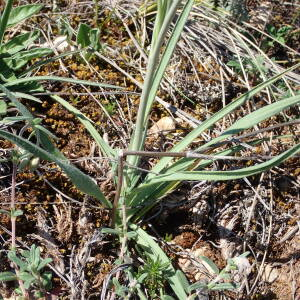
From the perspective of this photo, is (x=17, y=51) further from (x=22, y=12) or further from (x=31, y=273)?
(x=31, y=273)

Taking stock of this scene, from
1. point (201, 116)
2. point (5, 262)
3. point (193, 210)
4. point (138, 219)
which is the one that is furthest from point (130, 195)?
point (201, 116)

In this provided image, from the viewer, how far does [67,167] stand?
1.33 m

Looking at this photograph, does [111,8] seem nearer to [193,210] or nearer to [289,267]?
[193,210]

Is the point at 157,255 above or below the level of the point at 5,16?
below

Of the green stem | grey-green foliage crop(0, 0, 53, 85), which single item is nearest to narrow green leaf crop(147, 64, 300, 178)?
grey-green foliage crop(0, 0, 53, 85)

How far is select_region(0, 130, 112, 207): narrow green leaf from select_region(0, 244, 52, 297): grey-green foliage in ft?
0.77

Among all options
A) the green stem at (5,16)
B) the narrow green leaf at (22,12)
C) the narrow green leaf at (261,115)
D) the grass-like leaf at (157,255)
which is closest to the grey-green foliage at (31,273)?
the grass-like leaf at (157,255)

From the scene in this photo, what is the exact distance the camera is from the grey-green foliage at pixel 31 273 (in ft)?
4.35

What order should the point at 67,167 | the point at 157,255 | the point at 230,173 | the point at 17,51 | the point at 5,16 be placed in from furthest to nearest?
the point at 17,51
the point at 5,16
the point at 157,255
the point at 230,173
the point at 67,167

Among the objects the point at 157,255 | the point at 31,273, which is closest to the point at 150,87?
the point at 157,255

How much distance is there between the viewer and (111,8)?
7.42 ft

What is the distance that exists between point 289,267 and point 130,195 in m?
0.72

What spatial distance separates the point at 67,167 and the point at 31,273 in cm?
33

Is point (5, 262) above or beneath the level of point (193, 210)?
beneath
